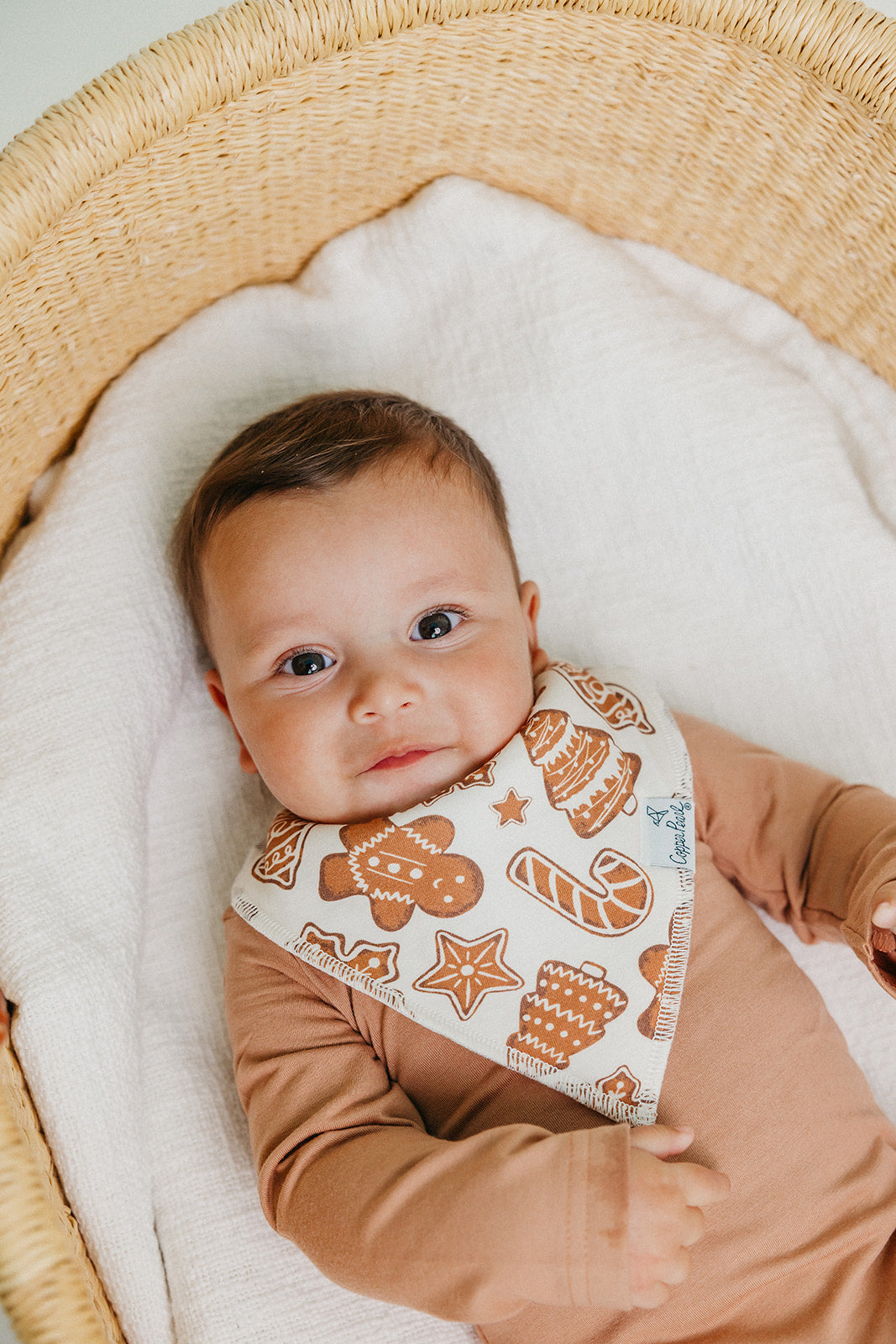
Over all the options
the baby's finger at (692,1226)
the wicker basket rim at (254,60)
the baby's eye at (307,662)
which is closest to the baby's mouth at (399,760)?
the baby's eye at (307,662)

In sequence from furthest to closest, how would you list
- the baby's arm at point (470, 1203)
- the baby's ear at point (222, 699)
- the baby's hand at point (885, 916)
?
1. the baby's ear at point (222, 699)
2. the baby's hand at point (885, 916)
3. the baby's arm at point (470, 1203)

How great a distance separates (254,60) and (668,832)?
3.05 ft

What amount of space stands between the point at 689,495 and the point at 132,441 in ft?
2.37

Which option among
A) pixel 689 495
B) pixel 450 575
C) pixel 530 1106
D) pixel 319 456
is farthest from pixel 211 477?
pixel 530 1106

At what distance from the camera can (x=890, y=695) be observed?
4.43ft

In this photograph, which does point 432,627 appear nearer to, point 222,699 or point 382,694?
point 382,694

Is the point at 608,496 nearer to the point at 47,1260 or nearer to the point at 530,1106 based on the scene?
the point at 530,1106

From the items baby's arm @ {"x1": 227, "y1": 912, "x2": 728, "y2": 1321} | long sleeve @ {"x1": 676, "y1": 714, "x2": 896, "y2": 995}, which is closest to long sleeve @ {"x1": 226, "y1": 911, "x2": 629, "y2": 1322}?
baby's arm @ {"x1": 227, "y1": 912, "x2": 728, "y2": 1321}

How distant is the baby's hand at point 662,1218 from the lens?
2.83 ft

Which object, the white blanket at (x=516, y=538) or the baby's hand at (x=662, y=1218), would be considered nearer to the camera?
the baby's hand at (x=662, y=1218)

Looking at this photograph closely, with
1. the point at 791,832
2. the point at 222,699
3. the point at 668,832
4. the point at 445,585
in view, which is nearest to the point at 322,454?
the point at 445,585

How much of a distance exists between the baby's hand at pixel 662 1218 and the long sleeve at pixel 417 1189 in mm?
16

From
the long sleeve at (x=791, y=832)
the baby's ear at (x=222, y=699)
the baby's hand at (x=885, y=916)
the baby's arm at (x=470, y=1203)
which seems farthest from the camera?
the baby's ear at (x=222, y=699)

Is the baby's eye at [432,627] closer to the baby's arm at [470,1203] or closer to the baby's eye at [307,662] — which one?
the baby's eye at [307,662]
